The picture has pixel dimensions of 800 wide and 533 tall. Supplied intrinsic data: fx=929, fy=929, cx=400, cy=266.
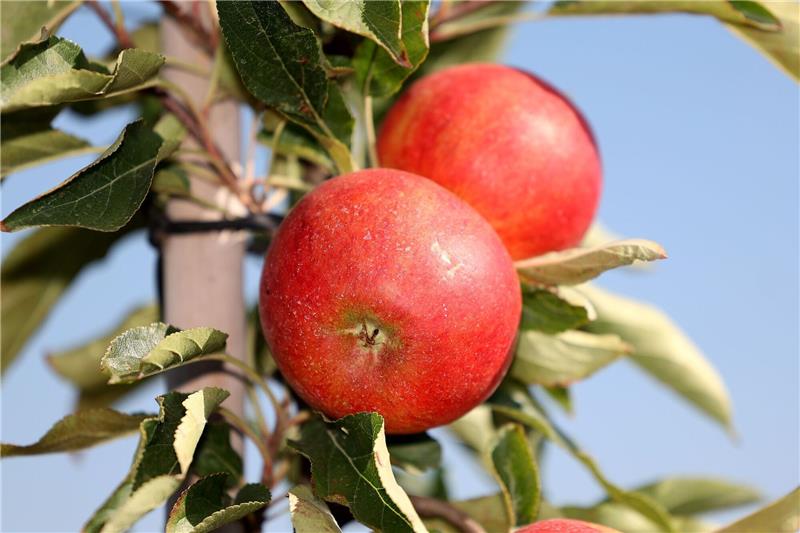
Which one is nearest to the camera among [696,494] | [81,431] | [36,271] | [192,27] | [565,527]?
[565,527]

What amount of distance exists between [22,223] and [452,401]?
0.47m

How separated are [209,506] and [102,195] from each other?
1.12 ft

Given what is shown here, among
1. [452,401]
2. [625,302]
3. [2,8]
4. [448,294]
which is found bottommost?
[625,302]

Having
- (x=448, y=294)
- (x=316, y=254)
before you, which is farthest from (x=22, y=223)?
(x=448, y=294)

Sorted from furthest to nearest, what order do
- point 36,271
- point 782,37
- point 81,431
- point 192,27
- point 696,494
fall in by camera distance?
point 696,494 < point 36,271 < point 192,27 < point 782,37 < point 81,431

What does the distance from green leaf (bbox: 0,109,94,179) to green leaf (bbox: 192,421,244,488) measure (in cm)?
42

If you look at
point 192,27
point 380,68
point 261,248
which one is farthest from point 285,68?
point 261,248

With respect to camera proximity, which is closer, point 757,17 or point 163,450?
point 163,450

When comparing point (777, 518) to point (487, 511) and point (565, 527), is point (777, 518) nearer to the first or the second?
point (565, 527)

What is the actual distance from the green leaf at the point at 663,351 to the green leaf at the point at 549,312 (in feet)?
1.30

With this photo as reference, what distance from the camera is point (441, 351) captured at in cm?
Answer: 90

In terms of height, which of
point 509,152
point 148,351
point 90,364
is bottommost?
Answer: point 90,364

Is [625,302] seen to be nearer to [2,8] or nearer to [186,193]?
[186,193]

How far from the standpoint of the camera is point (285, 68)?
1.01m
